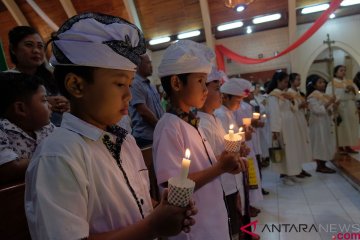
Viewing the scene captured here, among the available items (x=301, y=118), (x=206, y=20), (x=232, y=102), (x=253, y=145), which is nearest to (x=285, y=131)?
(x=301, y=118)

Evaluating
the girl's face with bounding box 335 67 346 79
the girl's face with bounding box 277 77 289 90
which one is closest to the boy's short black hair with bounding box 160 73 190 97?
the girl's face with bounding box 277 77 289 90

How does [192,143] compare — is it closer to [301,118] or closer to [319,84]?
[301,118]

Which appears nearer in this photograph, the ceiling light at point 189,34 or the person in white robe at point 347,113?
the person in white robe at point 347,113

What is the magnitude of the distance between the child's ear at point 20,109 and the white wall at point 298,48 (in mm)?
8550

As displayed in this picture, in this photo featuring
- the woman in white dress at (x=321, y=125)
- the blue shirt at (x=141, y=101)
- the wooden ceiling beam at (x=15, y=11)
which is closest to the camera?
the blue shirt at (x=141, y=101)

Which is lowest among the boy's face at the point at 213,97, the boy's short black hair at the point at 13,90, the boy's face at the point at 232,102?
the boy's face at the point at 232,102

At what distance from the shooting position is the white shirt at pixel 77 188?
2.50 ft

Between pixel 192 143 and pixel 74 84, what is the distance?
862mm

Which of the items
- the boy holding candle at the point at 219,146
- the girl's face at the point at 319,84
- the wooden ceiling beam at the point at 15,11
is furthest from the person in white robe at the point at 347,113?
the wooden ceiling beam at the point at 15,11

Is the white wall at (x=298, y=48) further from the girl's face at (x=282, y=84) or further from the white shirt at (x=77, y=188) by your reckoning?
the white shirt at (x=77, y=188)

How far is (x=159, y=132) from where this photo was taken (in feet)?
5.28

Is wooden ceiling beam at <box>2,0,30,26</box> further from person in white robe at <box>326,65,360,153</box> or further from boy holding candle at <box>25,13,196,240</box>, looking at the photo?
boy holding candle at <box>25,13,196,240</box>

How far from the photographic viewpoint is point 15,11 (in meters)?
8.90

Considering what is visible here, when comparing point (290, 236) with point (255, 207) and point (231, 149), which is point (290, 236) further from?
point (231, 149)
